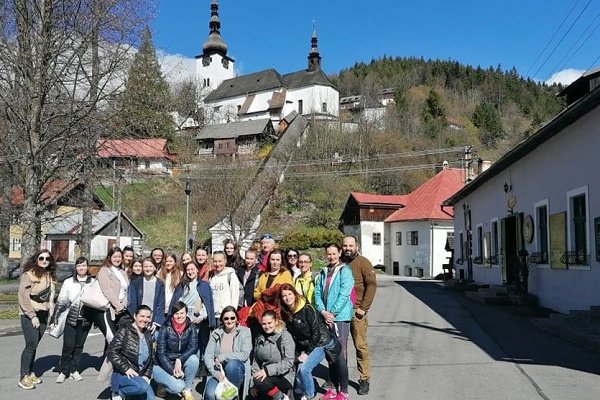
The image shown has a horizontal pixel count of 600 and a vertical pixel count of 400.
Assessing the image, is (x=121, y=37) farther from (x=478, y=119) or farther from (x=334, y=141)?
(x=478, y=119)

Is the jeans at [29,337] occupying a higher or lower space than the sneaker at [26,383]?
higher

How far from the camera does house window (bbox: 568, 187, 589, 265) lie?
1160 centimetres

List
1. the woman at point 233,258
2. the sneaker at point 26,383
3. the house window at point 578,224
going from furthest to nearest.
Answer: the house window at point 578,224 < the woman at point 233,258 < the sneaker at point 26,383

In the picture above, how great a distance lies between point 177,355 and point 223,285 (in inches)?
49.2

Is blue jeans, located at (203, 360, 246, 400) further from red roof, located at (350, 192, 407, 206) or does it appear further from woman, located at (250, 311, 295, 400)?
red roof, located at (350, 192, 407, 206)

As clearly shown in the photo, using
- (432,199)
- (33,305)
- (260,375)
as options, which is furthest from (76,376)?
(432,199)

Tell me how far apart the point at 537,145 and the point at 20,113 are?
13.8 m

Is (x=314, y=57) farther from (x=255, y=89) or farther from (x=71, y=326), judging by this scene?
(x=71, y=326)

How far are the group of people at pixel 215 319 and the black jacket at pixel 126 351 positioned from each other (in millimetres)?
11

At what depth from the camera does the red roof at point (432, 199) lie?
40750mm

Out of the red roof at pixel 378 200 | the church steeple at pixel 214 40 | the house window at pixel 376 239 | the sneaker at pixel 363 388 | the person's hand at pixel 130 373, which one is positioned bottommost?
the sneaker at pixel 363 388

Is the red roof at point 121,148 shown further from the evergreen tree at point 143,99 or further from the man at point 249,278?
the man at point 249,278

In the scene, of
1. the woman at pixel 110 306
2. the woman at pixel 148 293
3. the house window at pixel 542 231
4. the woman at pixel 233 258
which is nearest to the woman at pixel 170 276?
the woman at pixel 148 293

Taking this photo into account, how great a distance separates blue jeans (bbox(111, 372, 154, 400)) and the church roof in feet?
318
